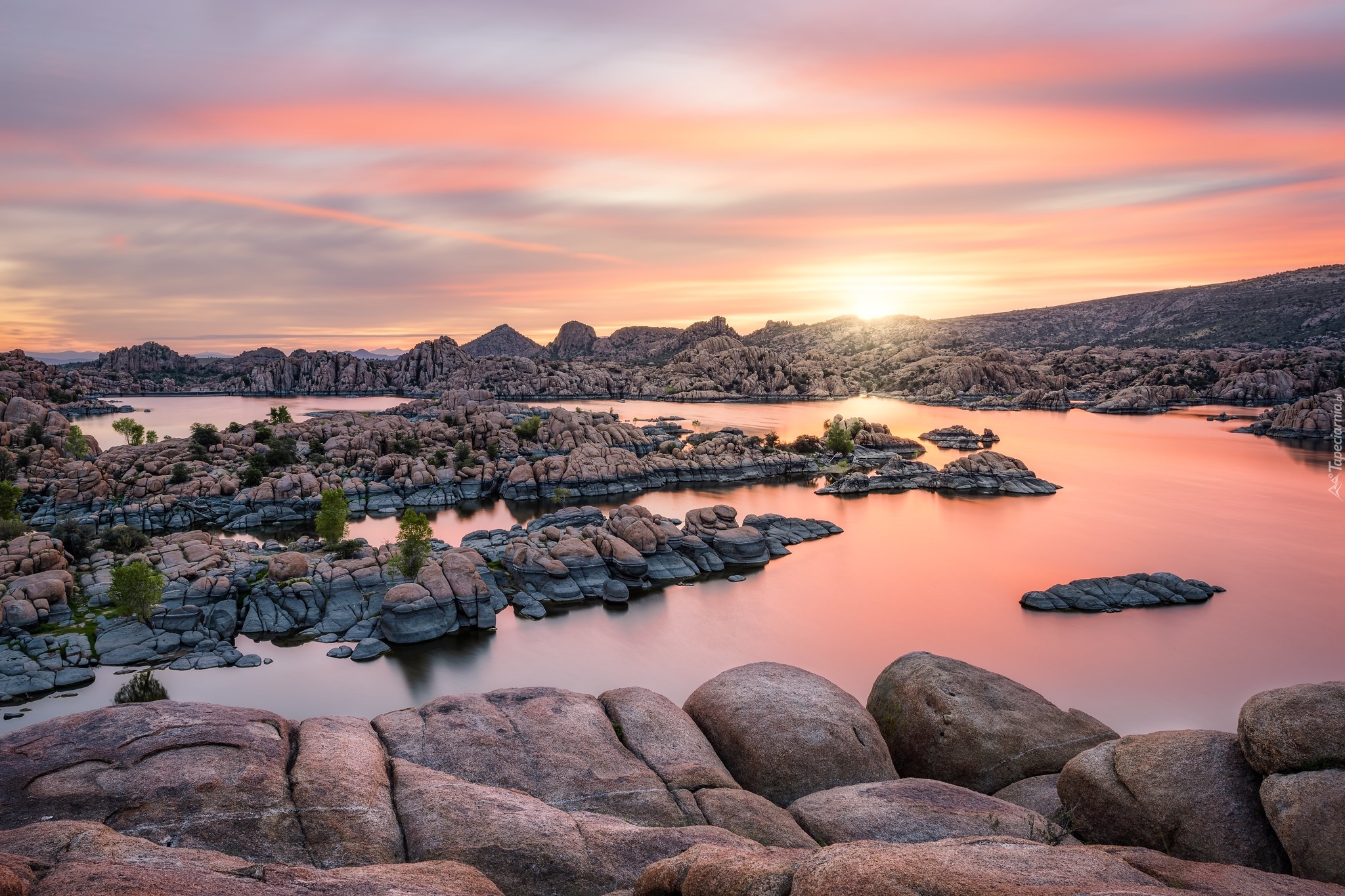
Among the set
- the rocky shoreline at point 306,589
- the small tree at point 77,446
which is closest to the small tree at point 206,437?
the small tree at point 77,446

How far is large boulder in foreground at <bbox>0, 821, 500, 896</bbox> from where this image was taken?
7.71 m

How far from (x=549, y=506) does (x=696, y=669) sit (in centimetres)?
4132

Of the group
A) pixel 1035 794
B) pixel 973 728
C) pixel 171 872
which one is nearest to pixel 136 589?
pixel 171 872

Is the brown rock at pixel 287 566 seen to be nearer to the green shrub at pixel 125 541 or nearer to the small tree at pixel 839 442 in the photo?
the green shrub at pixel 125 541

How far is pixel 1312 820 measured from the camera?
10.6 m

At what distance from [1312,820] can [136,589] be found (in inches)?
1689

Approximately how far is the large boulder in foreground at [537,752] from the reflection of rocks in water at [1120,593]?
35.7 metres

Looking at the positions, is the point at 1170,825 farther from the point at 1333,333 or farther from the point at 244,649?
the point at 1333,333

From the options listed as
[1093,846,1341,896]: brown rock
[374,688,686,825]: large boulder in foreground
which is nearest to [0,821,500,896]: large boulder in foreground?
[374,688,686,825]: large boulder in foreground

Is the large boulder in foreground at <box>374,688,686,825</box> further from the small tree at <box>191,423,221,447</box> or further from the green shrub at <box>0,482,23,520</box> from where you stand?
the small tree at <box>191,423,221,447</box>

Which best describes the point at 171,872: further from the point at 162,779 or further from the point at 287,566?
the point at 287,566

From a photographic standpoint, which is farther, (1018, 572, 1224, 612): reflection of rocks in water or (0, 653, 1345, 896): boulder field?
(1018, 572, 1224, 612): reflection of rocks in water

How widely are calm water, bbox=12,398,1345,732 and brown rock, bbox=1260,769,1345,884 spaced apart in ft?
73.2

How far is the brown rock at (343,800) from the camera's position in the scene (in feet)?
37.0
